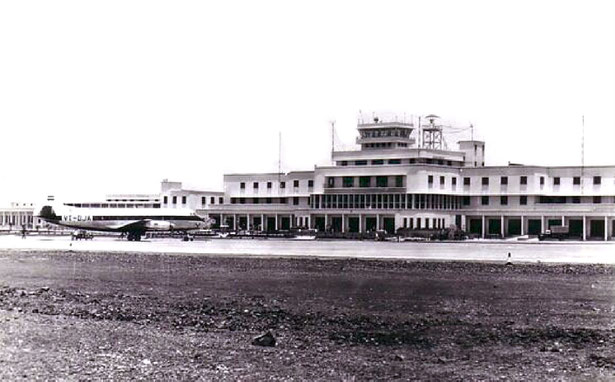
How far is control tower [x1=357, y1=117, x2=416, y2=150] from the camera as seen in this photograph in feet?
365

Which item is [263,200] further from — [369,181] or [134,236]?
[134,236]

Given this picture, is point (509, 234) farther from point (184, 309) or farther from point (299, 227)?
point (184, 309)

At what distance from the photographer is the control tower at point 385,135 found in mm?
111188

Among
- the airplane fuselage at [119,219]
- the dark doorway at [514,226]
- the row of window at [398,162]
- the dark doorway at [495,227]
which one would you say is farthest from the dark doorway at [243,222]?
the dark doorway at [514,226]

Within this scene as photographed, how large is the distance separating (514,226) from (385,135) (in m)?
22.8

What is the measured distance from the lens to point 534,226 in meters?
99.1

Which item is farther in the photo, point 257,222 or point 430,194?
point 257,222

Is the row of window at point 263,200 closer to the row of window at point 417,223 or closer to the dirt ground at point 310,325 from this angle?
the row of window at point 417,223

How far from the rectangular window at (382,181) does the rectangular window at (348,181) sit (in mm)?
4036

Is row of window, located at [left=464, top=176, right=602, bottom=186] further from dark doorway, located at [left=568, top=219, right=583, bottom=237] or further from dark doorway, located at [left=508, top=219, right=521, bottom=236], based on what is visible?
dark doorway, located at [left=568, top=219, right=583, bottom=237]

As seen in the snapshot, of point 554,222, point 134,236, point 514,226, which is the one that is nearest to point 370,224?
point 514,226

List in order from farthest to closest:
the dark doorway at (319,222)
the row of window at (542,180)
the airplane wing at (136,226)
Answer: the dark doorway at (319,222)
the row of window at (542,180)
the airplane wing at (136,226)

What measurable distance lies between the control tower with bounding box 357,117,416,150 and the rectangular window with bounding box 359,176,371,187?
24.4 feet

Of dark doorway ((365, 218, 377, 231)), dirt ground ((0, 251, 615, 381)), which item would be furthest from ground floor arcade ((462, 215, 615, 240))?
dirt ground ((0, 251, 615, 381))
